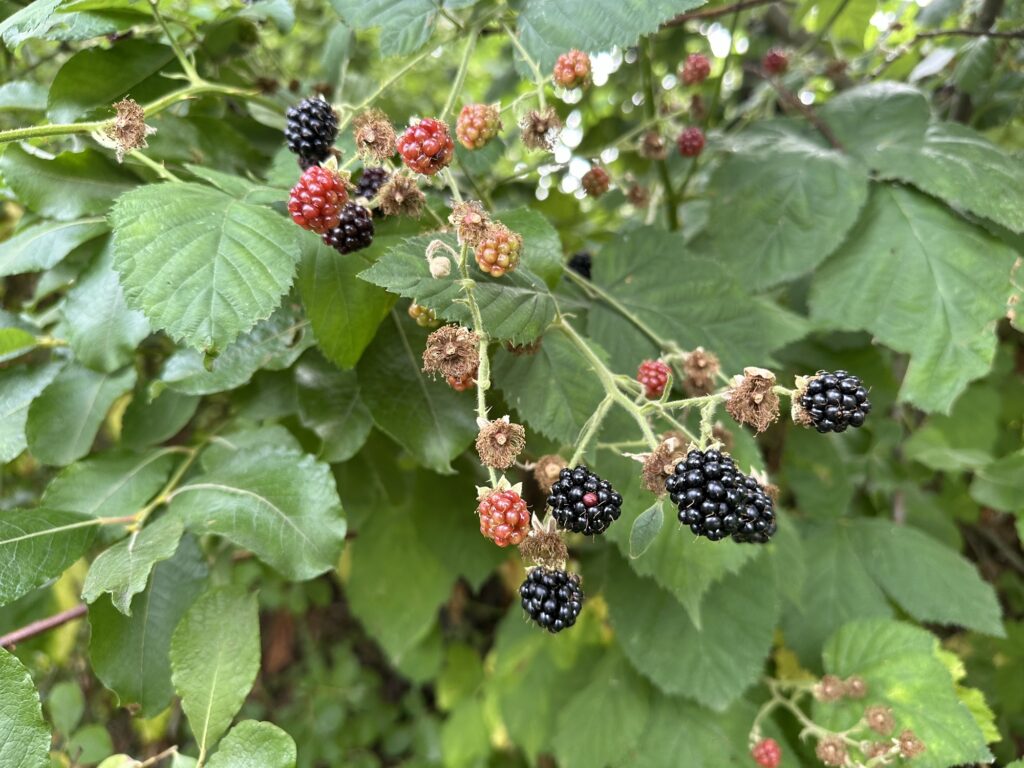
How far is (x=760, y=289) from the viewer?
4.29 ft

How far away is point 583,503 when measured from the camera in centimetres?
73

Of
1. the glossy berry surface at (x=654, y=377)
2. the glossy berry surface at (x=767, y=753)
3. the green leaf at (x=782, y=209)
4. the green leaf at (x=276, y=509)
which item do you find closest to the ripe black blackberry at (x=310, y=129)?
the green leaf at (x=276, y=509)

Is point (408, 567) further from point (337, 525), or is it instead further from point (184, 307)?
point (184, 307)

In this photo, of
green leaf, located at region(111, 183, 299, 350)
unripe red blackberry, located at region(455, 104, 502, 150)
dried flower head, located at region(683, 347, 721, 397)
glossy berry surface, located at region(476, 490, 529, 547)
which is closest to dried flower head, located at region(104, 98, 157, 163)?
green leaf, located at region(111, 183, 299, 350)

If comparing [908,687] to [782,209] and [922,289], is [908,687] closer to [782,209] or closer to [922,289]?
[922,289]

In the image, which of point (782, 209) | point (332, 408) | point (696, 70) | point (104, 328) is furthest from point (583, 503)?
point (696, 70)

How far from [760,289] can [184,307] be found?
997mm

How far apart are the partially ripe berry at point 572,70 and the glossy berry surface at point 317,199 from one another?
357mm

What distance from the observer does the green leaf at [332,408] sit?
1093mm

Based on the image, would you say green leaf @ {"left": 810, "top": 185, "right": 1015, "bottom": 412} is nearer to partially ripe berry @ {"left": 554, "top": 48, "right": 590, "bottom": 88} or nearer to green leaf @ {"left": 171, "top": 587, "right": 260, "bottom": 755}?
partially ripe berry @ {"left": 554, "top": 48, "right": 590, "bottom": 88}

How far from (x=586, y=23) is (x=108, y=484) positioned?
1.03m

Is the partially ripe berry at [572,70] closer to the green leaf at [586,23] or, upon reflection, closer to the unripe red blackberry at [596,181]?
the green leaf at [586,23]

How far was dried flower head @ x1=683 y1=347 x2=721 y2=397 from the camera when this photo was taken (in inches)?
37.4

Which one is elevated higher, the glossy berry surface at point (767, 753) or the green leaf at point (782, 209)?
the green leaf at point (782, 209)
